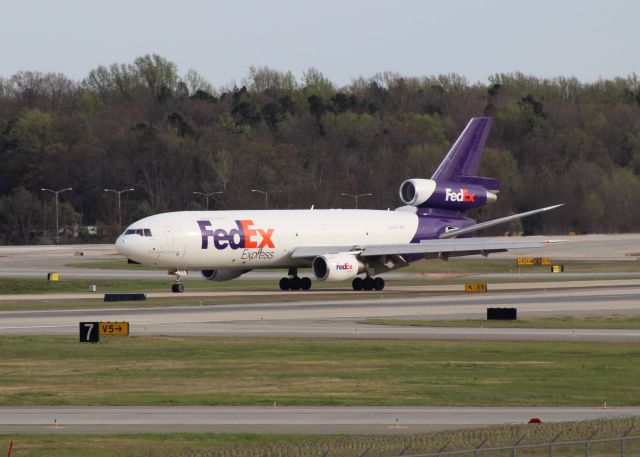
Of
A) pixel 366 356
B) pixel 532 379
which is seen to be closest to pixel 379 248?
pixel 366 356

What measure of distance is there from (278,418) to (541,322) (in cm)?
2760

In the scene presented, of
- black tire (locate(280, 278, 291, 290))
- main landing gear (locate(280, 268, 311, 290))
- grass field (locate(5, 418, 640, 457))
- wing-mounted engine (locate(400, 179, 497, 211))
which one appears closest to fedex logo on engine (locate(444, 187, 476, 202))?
wing-mounted engine (locate(400, 179, 497, 211))

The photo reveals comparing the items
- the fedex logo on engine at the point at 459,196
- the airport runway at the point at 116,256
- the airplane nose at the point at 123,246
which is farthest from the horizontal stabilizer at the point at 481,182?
the airplane nose at the point at 123,246

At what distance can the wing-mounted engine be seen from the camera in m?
83.1

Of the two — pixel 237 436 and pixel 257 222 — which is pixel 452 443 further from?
pixel 257 222

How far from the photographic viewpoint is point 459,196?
8375 cm

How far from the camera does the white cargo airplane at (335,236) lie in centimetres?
7394

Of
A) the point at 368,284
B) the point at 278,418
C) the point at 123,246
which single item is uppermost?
the point at 123,246

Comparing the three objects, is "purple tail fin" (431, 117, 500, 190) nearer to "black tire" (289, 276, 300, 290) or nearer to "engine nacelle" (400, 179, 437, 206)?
"engine nacelle" (400, 179, 437, 206)

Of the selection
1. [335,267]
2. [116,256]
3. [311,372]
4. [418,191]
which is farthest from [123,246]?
[116,256]

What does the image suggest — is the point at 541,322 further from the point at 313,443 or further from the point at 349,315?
the point at 313,443

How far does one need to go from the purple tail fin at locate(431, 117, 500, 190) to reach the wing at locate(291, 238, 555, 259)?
7423mm

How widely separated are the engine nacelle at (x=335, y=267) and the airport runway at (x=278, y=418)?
43.7m

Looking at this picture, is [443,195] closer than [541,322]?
No
